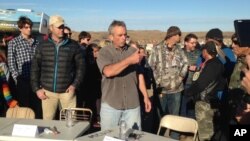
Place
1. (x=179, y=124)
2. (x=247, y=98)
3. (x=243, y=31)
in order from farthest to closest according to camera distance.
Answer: (x=179, y=124), (x=247, y=98), (x=243, y=31)

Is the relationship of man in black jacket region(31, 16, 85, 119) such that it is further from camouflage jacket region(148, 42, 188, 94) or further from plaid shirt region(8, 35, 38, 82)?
camouflage jacket region(148, 42, 188, 94)

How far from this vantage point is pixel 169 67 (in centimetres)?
651

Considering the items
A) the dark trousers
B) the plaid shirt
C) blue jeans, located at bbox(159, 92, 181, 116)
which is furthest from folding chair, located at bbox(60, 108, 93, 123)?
blue jeans, located at bbox(159, 92, 181, 116)

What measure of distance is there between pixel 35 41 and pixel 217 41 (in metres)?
3.11

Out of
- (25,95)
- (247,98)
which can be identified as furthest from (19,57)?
(247,98)

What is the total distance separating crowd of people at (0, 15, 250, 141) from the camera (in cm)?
479

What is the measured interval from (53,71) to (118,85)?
4.14 ft

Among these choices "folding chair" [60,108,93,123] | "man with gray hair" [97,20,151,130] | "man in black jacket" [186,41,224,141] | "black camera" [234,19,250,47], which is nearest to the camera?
"black camera" [234,19,250,47]

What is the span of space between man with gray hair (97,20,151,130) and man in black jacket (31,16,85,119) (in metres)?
1.00

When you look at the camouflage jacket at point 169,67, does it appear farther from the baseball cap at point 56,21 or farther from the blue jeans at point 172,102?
the baseball cap at point 56,21

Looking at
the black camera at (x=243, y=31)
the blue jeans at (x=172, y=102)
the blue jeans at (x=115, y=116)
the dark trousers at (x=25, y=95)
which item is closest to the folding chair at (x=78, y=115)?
the blue jeans at (x=115, y=116)

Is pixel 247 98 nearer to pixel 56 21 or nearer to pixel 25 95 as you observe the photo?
pixel 56 21

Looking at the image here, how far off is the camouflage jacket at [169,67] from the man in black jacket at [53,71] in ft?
5.09

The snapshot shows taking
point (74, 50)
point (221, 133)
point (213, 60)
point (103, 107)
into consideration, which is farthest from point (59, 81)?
point (221, 133)
